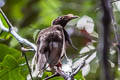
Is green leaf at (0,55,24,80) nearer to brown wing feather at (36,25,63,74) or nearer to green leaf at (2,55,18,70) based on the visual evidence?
green leaf at (2,55,18,70)

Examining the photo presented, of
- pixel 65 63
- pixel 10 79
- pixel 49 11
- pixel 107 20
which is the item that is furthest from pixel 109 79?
pixel 49 11

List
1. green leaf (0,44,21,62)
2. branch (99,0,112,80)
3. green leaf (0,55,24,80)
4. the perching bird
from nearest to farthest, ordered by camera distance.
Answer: branch (99,0,112,80), the perching bird, green leaf (0,55,24,80), green leaf (0,44,21,62)

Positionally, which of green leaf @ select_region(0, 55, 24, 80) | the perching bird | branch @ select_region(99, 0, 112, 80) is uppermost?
branch @ select_region(99, 0, 112, 80)

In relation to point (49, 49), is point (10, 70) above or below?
below

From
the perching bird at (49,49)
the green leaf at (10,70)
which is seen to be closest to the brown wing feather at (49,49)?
the perching bird at (49,49)

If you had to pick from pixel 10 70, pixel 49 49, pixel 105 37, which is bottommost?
pixel 10 70

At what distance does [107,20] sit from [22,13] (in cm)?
476

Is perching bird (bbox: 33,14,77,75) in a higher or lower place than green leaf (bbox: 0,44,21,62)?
higher

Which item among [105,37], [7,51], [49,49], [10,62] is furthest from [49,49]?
[7,51]

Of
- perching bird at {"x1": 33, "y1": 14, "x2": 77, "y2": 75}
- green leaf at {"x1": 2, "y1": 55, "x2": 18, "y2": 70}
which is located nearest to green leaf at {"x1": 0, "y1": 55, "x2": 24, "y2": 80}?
green leaf at {"x1": 2, "y1": 55, "x2": 18, "y2": 70}

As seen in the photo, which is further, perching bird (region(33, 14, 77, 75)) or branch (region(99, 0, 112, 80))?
perching bird (region(33, 14, 77, 75))

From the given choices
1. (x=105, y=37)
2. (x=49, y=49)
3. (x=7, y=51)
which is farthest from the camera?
(x=7, y=51)

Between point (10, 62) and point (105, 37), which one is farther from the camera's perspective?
point (10, 62)

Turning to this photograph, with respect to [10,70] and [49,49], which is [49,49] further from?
[10,70]
